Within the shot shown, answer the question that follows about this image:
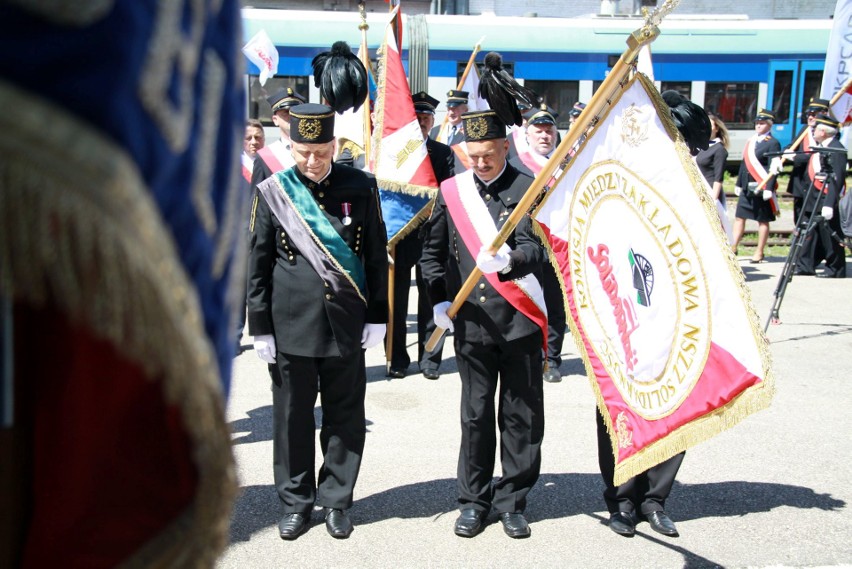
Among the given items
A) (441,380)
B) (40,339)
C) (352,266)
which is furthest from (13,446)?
(441,380)

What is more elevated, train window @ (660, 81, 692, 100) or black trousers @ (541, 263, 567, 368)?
train window @ (660, 81, 692, 100)

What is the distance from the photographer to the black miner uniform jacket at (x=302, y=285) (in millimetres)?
4062

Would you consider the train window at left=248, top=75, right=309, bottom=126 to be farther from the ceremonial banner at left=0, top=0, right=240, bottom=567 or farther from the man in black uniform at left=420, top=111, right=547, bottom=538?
the ceremonial banner at left=0, top=0, right=240, bottom=567

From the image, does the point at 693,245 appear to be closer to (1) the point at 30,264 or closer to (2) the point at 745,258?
(1) the point at 30,264

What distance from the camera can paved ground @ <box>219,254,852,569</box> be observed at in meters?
3.96

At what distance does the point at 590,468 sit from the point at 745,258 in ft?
30.7

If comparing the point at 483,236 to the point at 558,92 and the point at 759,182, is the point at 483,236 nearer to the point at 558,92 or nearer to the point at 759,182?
the point at 759,182

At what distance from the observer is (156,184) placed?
755 mm

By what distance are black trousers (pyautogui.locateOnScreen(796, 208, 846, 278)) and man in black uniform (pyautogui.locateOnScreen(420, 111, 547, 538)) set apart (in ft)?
28.5

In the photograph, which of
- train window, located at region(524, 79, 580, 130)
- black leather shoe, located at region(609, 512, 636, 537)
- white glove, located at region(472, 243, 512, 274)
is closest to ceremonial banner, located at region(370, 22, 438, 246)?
white glove, located at region(472, 243, 512, 274)

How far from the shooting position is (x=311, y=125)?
13.0ft

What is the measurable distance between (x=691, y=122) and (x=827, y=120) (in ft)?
22.7

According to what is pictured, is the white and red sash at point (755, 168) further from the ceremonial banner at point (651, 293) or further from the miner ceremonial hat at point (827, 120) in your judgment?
the ceremonial banner at point (651, 293)

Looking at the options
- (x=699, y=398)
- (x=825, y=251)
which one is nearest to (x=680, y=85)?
(x=825, y=251)
